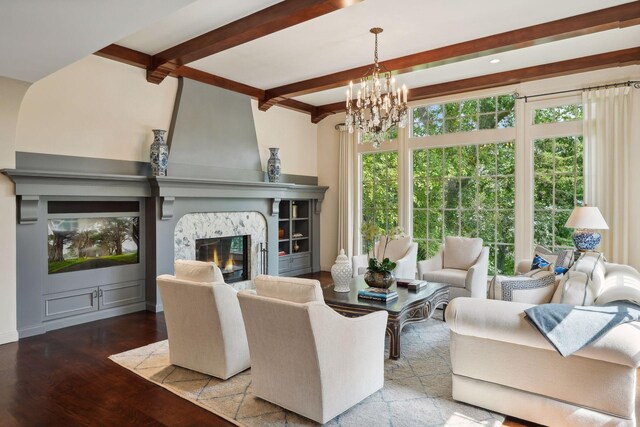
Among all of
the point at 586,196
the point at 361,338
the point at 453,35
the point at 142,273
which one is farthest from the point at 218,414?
the point at 586,196

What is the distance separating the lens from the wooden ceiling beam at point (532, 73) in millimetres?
4910

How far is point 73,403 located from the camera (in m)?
2.78

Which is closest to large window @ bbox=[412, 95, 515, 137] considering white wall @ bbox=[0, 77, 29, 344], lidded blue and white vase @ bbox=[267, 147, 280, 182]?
lidded blue and white vase @ bbox=[267, 147, 280, 182]

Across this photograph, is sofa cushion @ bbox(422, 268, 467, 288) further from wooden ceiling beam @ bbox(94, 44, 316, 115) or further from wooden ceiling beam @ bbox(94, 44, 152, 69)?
wooden ceiling beam @ bbox(94, 44, 152, 69)

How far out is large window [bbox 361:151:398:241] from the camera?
7234mm

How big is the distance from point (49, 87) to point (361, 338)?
4.18m

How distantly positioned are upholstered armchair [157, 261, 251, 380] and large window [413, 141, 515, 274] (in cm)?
433

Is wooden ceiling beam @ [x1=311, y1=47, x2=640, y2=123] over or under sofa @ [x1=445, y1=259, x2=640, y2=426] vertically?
over

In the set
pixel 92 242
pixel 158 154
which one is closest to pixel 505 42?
pixel 158 154

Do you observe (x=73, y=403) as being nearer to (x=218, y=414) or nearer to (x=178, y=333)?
(x=178, y=333)

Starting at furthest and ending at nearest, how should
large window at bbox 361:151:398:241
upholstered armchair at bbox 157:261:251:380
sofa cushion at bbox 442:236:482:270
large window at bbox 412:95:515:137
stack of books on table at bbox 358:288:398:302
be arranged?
large window at bbox 361:151:398:241
large window at bbox 412:95:515:137
sofa cushion at bbox 442:236:482:270
stack of books on table at bbox 358:288:398:302
upholstered armchair at bbox 157:261:251:380

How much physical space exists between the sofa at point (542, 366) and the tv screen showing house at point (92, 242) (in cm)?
411

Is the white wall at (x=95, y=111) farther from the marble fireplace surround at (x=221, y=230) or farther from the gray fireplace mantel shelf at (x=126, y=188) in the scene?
the marble fireplace surround at (x=221, y=230)

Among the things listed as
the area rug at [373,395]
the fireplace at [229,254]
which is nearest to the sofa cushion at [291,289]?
the area rug at [373,395]
